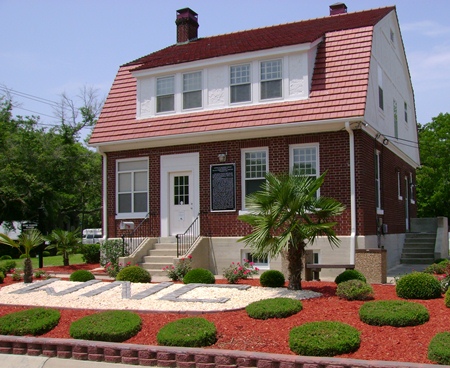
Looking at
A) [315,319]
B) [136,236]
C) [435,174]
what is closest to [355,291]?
[315,319]

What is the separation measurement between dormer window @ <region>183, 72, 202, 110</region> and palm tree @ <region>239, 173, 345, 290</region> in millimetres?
7031

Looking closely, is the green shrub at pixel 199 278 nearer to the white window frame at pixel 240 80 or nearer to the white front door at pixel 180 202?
the white front door at pixel 180 202

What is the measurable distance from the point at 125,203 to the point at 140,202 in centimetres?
65

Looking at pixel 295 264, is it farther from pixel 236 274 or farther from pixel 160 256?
pixel 160 256

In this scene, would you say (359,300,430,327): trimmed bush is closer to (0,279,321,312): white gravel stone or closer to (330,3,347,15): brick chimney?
(0,279,321,312): white gravel stone

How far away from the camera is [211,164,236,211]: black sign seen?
655 inches

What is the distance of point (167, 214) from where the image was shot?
58.1 ft

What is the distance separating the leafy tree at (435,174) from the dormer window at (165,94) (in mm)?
24310

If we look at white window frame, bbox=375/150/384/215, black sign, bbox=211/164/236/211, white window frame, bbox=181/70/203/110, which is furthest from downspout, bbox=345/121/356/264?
white window frame, bbox=181/70/203/110

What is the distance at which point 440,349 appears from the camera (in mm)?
6430

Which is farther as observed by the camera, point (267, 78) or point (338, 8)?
point (338, 8)

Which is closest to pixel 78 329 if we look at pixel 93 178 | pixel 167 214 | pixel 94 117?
pixel 167 214

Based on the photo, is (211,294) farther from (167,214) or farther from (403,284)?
(167,214)

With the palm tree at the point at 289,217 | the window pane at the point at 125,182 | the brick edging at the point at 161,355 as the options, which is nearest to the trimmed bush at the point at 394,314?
the brick edging at the point at 161,355
